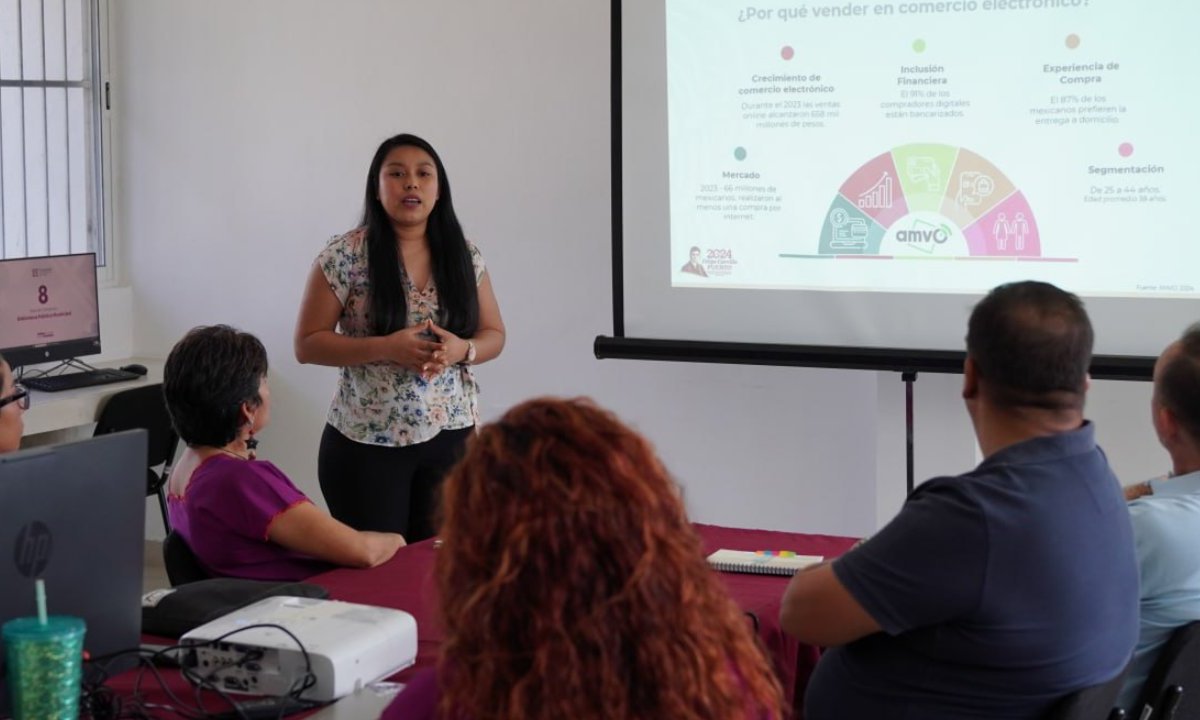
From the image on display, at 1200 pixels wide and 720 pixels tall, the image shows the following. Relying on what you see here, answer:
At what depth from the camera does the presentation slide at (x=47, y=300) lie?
4512 mm

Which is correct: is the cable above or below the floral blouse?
below

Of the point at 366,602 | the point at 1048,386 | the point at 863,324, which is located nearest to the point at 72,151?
the point at 863,324

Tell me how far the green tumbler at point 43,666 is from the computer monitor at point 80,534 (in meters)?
0.05

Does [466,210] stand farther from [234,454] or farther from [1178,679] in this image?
[1178,679]

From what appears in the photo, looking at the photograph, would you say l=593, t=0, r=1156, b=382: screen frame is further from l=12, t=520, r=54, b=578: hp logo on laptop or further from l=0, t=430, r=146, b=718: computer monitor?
l=12, t=520, r=54, b=578: hp logo on laptop

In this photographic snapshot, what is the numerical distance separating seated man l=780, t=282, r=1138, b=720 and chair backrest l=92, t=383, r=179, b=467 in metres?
3.07

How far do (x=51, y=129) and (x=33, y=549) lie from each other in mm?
3855

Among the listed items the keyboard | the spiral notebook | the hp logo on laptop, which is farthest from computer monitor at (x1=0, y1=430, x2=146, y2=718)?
the keyboard

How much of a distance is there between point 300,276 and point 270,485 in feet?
8.78

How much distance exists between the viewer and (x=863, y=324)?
12.5 ft

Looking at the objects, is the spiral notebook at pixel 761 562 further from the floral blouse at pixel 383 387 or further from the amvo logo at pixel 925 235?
the amvo logo at pixel 925 235

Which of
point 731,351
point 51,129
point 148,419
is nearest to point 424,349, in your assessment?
point 731,351

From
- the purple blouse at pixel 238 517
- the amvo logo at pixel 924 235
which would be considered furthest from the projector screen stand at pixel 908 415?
the purple blouse at pixel 238 517

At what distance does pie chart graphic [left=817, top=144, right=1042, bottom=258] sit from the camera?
3.64 m
